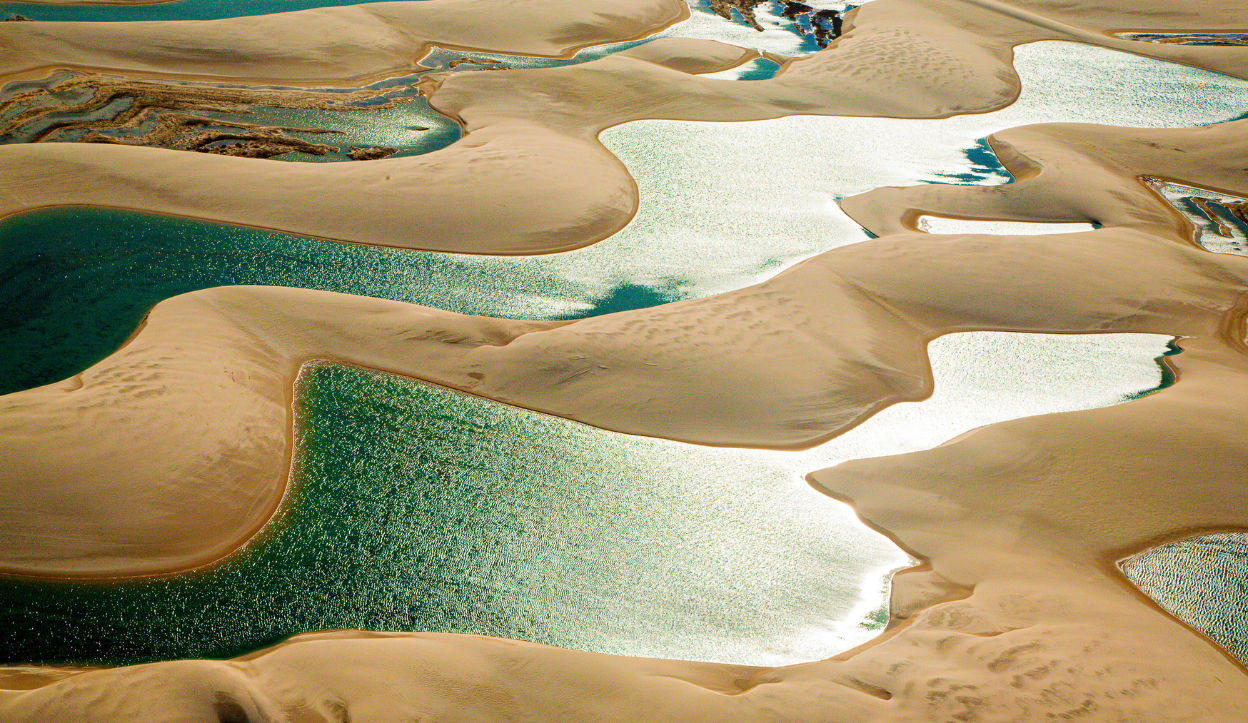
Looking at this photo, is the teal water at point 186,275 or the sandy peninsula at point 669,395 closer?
the sandy peninsula at point 669,395

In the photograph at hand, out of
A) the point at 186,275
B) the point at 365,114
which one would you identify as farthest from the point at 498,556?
the point at 365,114

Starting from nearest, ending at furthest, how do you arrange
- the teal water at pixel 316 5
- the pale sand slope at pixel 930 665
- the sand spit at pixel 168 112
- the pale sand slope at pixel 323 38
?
1. the pale sand slope at pixel 930 665
2. the sand spit at pixel 168 112
3. the pale sand slope at pixel 323 38
4. the teal water at pixel 316 5

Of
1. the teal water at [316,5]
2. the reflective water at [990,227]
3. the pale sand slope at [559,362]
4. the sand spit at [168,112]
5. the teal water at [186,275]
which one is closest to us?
the pale sand slope at [559,362]

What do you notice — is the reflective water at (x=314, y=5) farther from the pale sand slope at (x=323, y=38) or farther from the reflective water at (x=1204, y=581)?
the reflective water at (x=1204, y=581)

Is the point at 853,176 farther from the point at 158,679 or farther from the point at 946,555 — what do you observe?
the point at 158,679

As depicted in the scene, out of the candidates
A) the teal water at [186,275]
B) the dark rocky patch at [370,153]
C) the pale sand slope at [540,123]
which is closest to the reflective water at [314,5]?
the pale sand slope at [540,123]

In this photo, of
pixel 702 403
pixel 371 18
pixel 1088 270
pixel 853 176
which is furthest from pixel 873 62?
pixel 702 403
